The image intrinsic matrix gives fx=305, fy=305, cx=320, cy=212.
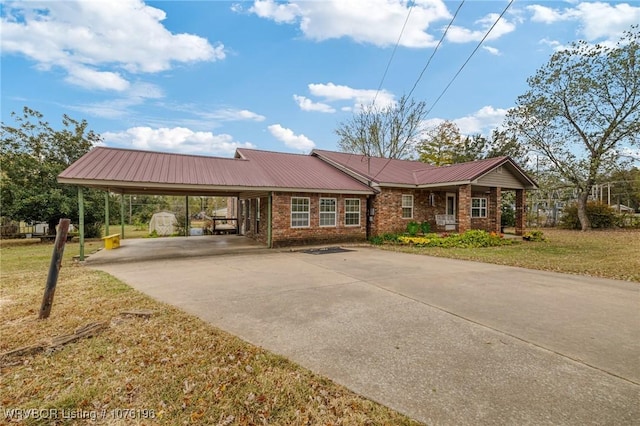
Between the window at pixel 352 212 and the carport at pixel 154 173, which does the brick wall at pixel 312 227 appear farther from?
the carport at pixel 154 173

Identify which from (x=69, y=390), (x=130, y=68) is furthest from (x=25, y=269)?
(x=130, y=68)

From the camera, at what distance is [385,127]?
1053 inches

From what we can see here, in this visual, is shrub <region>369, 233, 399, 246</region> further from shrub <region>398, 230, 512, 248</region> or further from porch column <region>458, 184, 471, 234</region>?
porch column <region>458, 184, 471, 234</region>

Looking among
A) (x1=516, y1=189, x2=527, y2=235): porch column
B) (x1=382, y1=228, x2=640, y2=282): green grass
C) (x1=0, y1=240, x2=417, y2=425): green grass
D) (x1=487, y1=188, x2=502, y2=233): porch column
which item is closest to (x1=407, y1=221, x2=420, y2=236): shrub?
(x1=382, y1=228, x2=640, y2=282): green grass

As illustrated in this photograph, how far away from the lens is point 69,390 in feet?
8.86

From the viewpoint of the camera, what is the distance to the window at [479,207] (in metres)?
18.4

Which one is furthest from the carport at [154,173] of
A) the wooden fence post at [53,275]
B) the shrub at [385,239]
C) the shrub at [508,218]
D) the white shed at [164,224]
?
the shrub at [508,218]

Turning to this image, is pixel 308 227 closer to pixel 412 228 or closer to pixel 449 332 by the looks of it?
pixel 412 228

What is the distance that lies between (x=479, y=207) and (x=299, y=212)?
1181 cm

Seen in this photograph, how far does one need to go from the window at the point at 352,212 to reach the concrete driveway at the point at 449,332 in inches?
260

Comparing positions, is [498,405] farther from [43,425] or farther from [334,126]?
[334,126]

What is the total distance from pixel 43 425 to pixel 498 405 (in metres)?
3.58

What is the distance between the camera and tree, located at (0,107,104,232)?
15.1 metres

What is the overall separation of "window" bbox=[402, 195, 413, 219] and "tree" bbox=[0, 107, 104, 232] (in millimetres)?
16532
